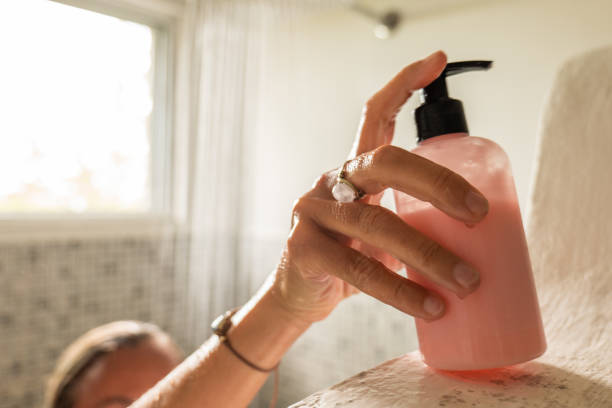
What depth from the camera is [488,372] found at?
0.23 m

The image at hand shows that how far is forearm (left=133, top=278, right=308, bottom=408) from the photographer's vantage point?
1.20ft

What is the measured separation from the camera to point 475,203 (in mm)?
229

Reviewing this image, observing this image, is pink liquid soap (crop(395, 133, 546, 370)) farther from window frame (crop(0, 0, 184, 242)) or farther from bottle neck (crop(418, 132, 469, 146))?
window frame (crop(0, 0, 184, 242))

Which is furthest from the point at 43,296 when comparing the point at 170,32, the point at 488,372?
the point at 488,372

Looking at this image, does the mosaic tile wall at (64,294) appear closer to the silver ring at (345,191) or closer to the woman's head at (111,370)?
the woman's head at (111,370)

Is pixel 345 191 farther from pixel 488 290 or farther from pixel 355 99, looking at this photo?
pixel 355 99

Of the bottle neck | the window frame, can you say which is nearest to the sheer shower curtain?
the window frame

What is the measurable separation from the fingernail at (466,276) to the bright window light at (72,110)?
1480 mm

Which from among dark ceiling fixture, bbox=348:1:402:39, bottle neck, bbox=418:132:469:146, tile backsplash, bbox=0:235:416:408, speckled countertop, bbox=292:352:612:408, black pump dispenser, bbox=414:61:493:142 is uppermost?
dark ceiling fixture, bbox=348:1:402:39

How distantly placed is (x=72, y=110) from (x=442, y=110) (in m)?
1.51

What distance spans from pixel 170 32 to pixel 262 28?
0.46 meters

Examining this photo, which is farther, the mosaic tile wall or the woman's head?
the mosaic tile wall

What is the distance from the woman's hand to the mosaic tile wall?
4.13 feet

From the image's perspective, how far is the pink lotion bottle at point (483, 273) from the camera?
23 centimetres
